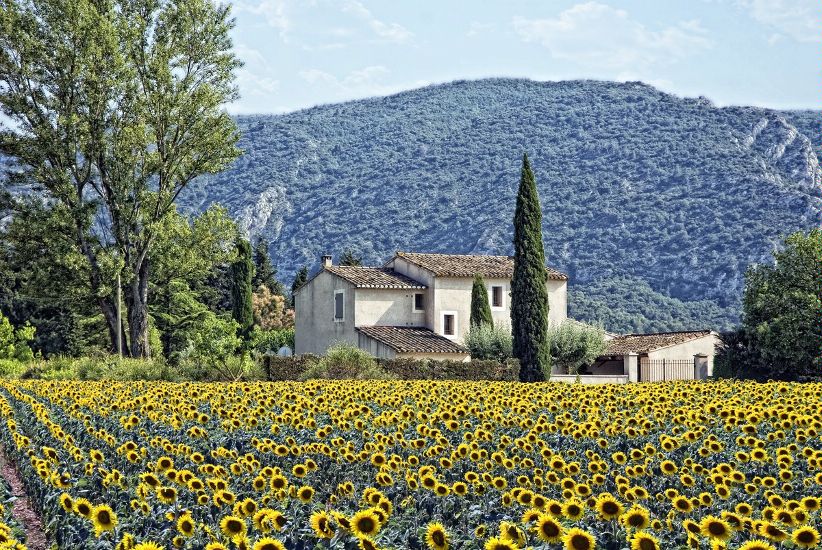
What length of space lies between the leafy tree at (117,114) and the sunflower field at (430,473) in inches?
1001

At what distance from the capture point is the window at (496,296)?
54062mm

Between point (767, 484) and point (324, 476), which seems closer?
point (767, 484)

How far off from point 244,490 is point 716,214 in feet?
364

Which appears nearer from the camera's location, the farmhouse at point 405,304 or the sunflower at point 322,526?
the sunflower at point 322,526

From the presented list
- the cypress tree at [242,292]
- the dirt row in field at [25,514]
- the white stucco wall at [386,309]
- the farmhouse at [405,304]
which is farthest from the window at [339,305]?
the dirt row in field at [25,514]

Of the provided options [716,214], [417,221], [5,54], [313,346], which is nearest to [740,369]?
[313,346]

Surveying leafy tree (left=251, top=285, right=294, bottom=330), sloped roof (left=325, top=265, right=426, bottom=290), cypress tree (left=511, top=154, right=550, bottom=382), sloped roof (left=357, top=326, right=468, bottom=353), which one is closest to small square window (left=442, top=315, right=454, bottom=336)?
sloped roof (left=357, top=326, right=468, bottom=353)

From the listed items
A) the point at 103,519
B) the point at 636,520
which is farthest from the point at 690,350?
the point at 103,519

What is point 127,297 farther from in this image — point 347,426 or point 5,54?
point 347,426

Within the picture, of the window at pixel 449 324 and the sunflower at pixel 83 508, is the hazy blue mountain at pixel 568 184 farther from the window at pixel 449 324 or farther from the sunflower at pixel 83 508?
the sunflower at pixel 83 508

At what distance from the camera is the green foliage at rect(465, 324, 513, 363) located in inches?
1813

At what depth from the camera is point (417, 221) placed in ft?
440

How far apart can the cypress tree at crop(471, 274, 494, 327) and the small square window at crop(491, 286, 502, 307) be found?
9.91 feet

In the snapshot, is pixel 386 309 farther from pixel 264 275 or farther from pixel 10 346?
pixel 264 275
